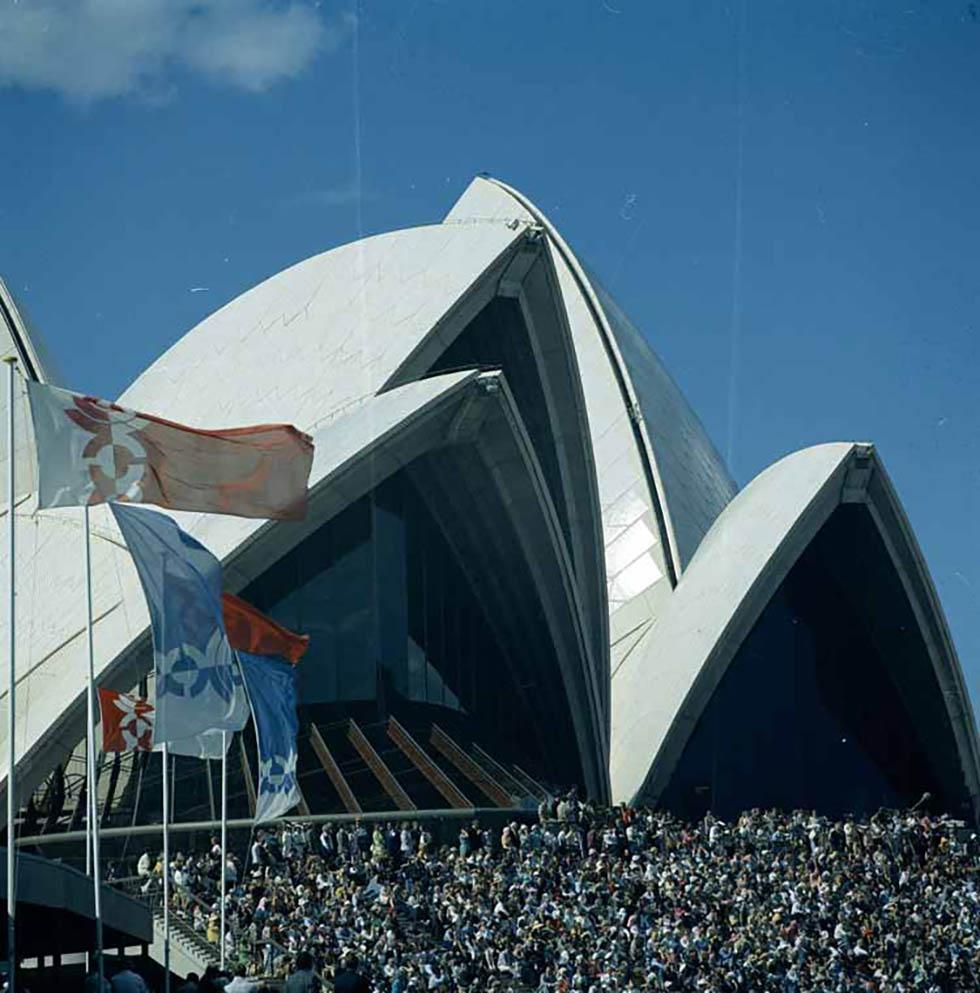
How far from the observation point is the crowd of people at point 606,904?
25.5m

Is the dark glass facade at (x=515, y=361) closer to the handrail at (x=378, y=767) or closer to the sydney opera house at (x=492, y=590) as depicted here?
the sydney opera house at (x=492, y=590)

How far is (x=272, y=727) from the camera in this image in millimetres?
21562

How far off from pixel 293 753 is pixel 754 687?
65.7 ft

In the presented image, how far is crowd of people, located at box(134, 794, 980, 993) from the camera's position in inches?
1003

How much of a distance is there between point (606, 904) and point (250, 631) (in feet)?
29.7

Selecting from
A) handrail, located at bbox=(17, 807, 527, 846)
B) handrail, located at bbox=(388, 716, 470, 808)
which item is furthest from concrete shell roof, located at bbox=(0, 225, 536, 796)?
handrail, located at bbox=(388, 716, 470, 808)

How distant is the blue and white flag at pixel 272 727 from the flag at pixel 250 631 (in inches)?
4.3

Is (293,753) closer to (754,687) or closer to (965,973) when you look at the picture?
(965,973)

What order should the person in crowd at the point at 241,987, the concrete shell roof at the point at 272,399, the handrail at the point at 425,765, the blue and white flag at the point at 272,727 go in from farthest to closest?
1. the handrail at the point at 425,765
2. the concrete shell roof at the point at 272,399
3. the blue and white flag at the point at 272,727
4. the person in crowd at the point at 241,987

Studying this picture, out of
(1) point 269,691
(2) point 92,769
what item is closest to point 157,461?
(2) point 92,769

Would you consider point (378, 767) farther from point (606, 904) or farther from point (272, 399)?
point (272, 399)

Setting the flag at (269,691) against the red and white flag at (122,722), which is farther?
the red and white flag at (122,722)

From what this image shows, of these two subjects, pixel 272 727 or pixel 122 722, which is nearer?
pixel 272 727

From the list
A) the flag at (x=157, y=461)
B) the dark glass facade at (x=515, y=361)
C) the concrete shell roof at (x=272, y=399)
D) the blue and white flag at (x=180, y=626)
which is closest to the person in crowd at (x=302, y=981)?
the blue and white flag at (x=180, y=626)
